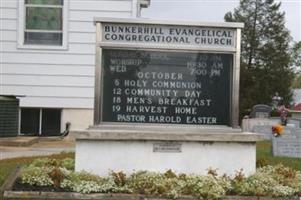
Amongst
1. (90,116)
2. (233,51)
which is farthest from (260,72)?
(233,51)

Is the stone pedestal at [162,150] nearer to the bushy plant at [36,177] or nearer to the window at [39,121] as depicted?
the bushy plant at [36,177]

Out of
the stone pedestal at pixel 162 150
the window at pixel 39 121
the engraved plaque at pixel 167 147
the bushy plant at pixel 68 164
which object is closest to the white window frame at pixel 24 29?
the window at pixel 39 121

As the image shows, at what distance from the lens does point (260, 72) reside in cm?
7062

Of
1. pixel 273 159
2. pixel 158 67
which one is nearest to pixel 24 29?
pixel 273 159

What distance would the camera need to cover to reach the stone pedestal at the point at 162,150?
27.2 feet

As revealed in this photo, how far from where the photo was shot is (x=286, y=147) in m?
14.5

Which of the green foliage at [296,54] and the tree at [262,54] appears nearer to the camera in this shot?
the tree at [262,54]

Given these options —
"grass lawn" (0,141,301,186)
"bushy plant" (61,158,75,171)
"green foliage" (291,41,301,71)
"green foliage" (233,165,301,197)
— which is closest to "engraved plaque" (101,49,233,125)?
"bushy plant" (61,158,75,171)

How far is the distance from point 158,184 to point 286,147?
736 cm

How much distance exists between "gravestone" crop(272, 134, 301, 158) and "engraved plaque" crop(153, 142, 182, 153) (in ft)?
20.5

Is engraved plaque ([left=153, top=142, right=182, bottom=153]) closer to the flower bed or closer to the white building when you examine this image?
the flower bed

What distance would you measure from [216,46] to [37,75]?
10.4 m

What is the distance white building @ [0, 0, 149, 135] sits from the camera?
60.1 ft

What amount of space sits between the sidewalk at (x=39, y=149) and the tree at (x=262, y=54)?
1997 inches
